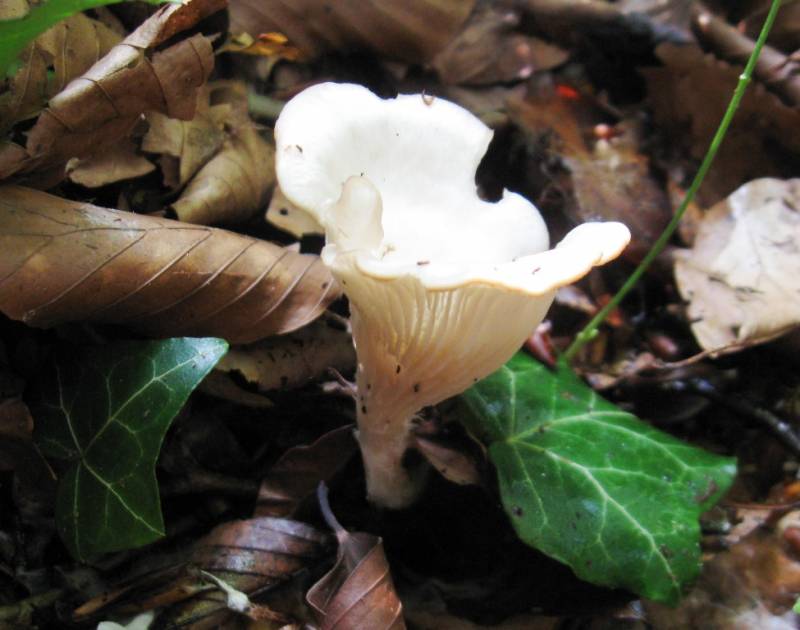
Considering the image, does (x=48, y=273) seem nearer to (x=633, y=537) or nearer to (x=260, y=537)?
(x=260, y=537)

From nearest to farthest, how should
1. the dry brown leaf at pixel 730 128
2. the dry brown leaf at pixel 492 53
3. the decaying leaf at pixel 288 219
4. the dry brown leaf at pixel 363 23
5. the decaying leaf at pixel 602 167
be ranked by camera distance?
the decaying leaf at pixel 288 219
the dry brown leaf at pixel 363 23
the decaying leaf at pixel 602 167
the dry brown leaf at pixel 730 128
the dry brown leaf at pixel 492 53

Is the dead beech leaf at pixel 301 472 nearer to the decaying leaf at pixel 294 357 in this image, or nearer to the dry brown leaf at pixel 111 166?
the decaying leaf at pixel 294 357

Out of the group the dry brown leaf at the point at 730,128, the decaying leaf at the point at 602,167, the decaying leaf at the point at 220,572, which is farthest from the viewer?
the dry brown leaf at the point at 730,128

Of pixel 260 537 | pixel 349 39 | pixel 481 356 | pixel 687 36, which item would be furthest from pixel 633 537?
pixel 687 36

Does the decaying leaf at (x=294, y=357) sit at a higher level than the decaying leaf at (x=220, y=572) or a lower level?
higher

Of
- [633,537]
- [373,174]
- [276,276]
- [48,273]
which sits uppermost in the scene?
[373,174]

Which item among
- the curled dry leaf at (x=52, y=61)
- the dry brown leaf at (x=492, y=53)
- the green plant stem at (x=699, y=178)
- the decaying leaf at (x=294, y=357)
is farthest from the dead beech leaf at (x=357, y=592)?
the dry brown leaf at (x=492, y=53)

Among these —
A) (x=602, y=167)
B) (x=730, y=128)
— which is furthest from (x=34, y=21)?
(x=730, y=128)

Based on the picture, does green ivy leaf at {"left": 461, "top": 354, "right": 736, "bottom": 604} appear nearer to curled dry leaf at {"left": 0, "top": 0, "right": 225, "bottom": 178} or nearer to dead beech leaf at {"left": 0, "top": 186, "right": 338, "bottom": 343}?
dead beech leaf at {"left": 0, "top": 186, "right": 338, "bottom": 343}
